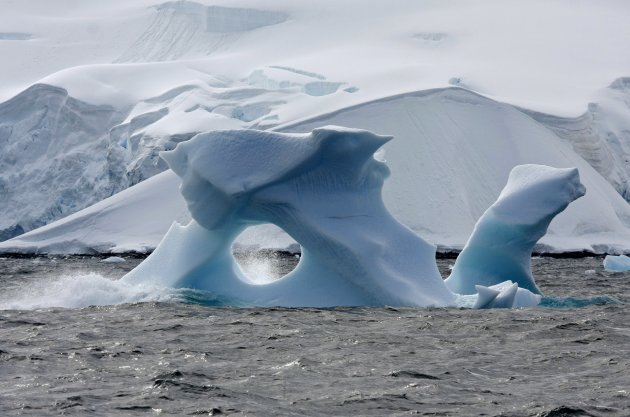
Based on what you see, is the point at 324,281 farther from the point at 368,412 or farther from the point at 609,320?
the point at 368,412

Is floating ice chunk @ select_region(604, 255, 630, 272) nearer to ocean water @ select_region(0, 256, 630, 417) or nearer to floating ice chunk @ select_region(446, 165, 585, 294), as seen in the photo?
floating ice chunk @ select_region(446, 165, 585, 294)

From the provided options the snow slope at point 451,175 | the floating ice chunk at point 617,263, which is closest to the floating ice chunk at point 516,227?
the floating ice chunk at point 617,263

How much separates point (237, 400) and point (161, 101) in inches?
1769

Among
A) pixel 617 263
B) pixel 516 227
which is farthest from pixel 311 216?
pixel 617 263

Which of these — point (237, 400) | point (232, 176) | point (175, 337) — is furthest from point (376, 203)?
point (237, 400)

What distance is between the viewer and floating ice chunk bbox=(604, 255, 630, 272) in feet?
85.2

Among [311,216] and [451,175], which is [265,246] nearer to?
[451,175]

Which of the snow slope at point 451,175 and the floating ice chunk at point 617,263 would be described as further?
the snow slope at point 451,175

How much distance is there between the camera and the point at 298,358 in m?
9.69

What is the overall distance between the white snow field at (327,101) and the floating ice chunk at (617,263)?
9.39 metres

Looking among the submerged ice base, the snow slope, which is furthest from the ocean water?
the snow slope

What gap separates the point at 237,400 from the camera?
308 inches

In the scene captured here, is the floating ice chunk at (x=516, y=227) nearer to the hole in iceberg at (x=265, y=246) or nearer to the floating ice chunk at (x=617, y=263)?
the floating ice chunk at (x=617, y=263)

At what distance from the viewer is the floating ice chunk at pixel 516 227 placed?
641 inches
